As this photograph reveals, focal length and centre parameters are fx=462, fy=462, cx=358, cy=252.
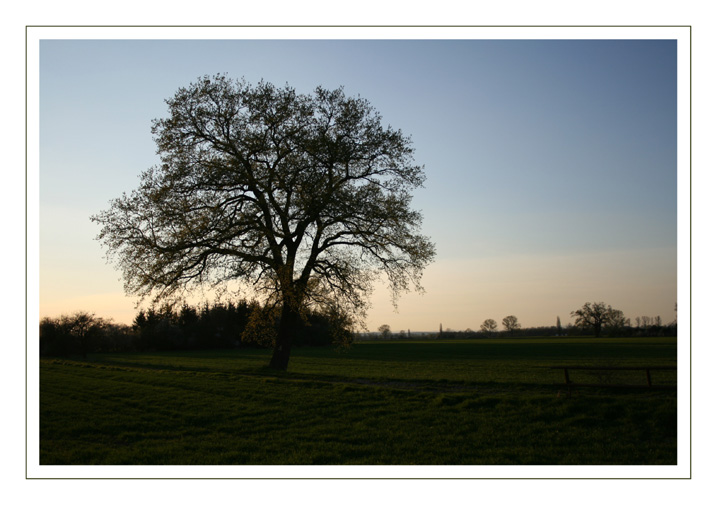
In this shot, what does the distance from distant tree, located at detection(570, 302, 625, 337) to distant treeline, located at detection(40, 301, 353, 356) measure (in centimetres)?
5213

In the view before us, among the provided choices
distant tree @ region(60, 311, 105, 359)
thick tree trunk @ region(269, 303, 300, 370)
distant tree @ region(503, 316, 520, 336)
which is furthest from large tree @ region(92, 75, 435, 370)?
distant tree @ region(503, 316, 520, 336)

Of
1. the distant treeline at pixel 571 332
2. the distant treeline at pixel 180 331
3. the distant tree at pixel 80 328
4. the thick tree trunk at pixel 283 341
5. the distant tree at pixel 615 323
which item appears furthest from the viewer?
the distant tree at pixel 615 323

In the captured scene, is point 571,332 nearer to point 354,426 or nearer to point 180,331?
point 180,331

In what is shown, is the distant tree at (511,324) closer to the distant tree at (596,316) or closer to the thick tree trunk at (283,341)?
the distant tree at (596,316)

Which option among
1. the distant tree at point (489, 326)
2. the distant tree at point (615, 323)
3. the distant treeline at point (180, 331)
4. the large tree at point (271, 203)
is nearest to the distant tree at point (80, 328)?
the distant treeline at point (180, 331)

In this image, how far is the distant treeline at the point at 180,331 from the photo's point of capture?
77.2 feet

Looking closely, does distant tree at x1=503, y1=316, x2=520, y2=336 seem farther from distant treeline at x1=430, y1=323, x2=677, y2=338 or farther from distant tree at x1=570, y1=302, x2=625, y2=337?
distant tree at x1=570, y1=302, x2=625, y2=337

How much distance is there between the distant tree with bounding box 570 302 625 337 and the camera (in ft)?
282

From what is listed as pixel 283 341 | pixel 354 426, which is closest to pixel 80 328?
pixel 283 341

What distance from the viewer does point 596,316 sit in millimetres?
90188

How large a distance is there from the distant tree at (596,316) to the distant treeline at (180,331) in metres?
52.1
